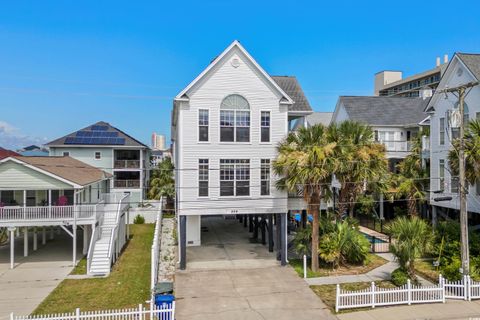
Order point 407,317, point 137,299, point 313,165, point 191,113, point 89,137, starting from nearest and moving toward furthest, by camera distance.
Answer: point 407,317
point 137,299
point 313,165
point 191,113
point 89,137

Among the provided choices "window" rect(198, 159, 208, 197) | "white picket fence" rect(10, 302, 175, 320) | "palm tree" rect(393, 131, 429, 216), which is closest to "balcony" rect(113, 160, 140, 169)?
"window" rect(198, 159, 208, 197)

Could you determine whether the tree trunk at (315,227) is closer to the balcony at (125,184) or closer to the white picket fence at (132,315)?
the white picket fence at (132,315)

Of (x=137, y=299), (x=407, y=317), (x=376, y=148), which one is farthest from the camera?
(x=376, y=148)

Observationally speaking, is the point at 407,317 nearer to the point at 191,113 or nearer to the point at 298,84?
the point at 191,113

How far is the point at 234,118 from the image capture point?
2100 cm

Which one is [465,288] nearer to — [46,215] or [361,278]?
[361,278]

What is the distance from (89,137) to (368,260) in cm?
3219

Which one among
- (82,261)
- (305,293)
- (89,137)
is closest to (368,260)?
(305,293)

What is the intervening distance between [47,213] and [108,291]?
7.56 meters

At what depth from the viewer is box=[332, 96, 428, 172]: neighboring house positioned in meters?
34.7

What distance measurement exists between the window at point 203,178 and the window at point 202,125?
1.27m

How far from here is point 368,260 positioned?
20.9 metres

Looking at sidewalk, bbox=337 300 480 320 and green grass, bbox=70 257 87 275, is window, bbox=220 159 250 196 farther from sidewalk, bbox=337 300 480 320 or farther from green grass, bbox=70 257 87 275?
sidewalk, bbox=337 300 480 320

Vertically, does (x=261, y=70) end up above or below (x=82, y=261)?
above
